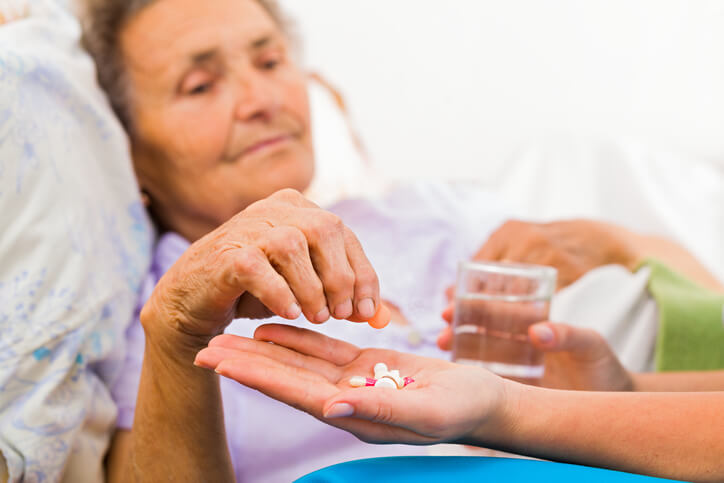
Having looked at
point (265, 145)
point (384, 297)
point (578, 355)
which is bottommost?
point (384, 297)

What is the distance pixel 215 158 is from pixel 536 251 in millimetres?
535

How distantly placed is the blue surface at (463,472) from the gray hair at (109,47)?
836 millimetres

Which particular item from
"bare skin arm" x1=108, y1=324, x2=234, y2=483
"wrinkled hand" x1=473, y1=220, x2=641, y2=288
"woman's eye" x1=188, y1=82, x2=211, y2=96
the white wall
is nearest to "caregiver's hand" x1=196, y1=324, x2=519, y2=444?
"bare skin arm" x1=108, y1=324, x2=234, y2=483

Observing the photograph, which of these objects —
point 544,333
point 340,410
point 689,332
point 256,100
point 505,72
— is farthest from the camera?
point 505,72

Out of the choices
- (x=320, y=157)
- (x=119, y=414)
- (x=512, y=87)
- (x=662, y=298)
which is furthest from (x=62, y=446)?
(x=512, y=87)

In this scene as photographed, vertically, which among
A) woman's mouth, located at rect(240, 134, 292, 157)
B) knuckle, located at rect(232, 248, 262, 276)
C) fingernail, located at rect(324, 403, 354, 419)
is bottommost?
woman's mouth, located at rect(240, 134, 292, 157)

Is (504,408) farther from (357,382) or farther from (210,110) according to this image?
(210,110)

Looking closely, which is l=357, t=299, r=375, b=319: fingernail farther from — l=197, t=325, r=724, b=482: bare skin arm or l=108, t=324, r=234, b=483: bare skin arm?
l=108, t=324, r=234, b=483: bare skin arm

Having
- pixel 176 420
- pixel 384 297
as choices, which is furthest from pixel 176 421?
pixel 384 297

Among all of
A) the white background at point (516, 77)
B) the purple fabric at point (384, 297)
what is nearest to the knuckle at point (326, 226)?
the purple fabric at point (384, 297)

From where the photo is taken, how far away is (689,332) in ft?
3.35

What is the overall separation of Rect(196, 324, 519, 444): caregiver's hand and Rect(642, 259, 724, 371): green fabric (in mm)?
549

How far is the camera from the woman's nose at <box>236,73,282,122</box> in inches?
43.9

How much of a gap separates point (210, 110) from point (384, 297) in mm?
416
